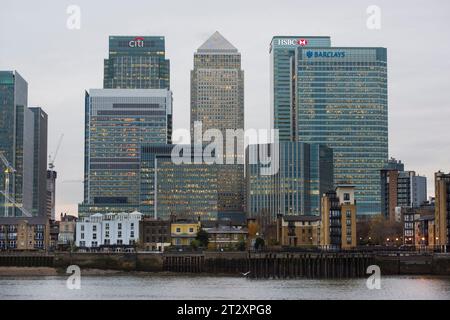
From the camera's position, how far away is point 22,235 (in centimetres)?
13475

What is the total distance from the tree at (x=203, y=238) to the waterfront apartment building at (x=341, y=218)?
21063mm

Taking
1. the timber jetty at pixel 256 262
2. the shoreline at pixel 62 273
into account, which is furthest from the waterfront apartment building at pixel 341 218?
the shoreline at pixel 62 273

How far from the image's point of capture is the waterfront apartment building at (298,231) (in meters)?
133

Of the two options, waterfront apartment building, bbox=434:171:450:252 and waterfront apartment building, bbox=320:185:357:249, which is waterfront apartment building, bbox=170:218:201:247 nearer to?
waterfront apartment building, bbox=320:185:357:249

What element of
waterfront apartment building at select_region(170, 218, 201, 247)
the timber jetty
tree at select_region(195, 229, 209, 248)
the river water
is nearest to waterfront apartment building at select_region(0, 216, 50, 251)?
waterfront apartment building at select_region(170, 218, 201, 247)

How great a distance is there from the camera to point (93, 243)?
452 feet

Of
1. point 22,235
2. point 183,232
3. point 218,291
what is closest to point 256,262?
point 218,291

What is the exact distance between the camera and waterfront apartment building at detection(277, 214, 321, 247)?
5236 inches

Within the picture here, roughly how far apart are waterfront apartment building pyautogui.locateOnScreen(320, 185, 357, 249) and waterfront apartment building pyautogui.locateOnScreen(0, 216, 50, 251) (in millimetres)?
41808

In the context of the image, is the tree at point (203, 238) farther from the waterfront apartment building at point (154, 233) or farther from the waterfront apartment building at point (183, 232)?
the waterfront apartment building at point (154, 233)

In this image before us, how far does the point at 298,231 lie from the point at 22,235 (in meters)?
39.6
